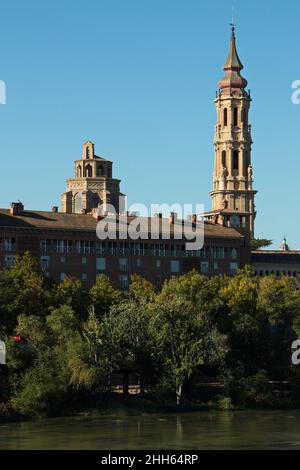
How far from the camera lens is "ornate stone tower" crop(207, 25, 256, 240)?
195250 mm

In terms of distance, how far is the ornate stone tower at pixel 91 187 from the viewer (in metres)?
175

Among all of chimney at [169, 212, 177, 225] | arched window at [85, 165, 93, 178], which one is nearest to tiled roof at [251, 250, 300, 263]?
chimney at [169, 212, 177, 225]

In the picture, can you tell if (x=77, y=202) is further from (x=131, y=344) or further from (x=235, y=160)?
(x=131, y=344)

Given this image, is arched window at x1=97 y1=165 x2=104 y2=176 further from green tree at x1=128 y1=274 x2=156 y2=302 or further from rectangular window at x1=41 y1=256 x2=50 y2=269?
green tree at x1=128 y1=274 x2=156 y2=302

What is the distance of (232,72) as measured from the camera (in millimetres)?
197250

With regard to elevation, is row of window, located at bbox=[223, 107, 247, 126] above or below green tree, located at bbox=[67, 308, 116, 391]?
above

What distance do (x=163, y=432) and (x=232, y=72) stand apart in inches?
5117

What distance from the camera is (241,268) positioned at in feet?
459

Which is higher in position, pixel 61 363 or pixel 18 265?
pixel 18 265

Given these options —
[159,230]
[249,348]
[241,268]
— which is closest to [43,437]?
[249,348]
